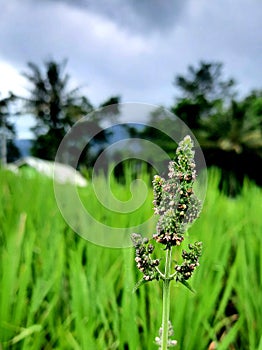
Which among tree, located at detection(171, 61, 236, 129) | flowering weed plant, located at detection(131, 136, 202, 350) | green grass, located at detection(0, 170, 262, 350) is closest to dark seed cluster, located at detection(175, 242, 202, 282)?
flowering weed plant, located at detection(131, 136, 202, 350)

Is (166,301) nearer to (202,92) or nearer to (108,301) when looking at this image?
(108,301)

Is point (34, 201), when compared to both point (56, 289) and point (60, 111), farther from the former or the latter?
point (60, 111)

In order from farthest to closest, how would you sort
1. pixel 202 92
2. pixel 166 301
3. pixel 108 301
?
pixel 202 92
pixel 108 301
pixel 166 301

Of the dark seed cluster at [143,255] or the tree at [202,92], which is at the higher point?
the tree at [202,92]

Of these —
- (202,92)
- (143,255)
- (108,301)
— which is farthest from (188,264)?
(202,92)

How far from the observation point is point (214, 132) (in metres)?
24.3

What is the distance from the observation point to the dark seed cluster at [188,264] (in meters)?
0.20

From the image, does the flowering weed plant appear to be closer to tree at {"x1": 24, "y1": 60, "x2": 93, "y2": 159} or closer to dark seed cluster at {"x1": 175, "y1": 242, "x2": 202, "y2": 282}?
dark seed cluster at {"x1": 175, "y1": 242, "x2": 202, "y2": 282}

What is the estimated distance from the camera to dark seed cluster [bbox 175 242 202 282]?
0.20 metres

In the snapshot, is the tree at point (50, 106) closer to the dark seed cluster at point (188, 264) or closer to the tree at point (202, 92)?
the tree at point (202, 92)

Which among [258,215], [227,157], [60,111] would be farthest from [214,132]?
[258,215]

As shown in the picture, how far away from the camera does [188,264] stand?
20 centimetres

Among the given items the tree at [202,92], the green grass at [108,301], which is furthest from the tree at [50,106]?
the green grass at [108,301]

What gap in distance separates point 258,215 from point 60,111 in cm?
3075
